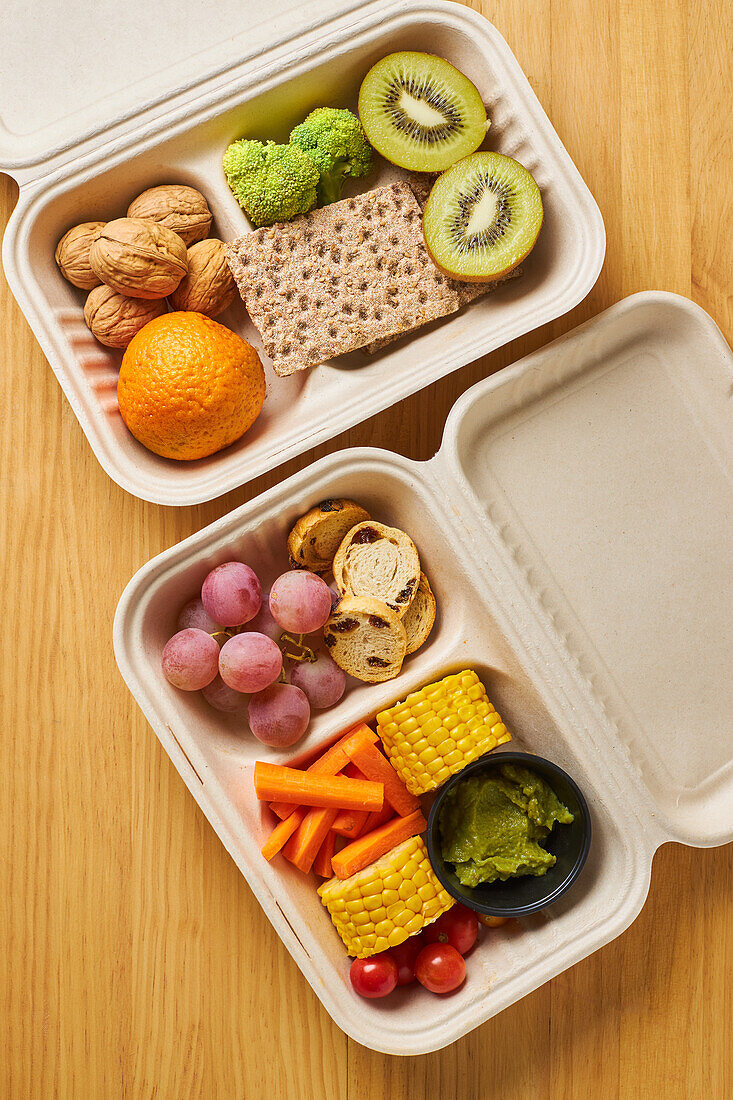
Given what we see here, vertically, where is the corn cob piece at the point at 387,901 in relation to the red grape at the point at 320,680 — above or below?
below

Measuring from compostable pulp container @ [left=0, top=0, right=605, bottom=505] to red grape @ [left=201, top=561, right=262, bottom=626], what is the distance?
11cm

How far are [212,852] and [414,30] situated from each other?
1.32m

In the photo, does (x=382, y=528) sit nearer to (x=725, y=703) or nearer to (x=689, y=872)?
(x=725, y=703)

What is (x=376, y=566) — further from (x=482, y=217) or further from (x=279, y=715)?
(x=482, y=217)

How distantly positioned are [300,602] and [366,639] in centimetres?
12

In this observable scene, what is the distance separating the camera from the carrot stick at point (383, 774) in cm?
108

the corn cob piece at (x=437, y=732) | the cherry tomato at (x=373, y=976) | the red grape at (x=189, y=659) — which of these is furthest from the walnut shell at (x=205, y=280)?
the cherry tomato at (x=373, y=976)

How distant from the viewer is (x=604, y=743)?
42.2 inches

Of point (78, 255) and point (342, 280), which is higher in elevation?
point (78, 255)

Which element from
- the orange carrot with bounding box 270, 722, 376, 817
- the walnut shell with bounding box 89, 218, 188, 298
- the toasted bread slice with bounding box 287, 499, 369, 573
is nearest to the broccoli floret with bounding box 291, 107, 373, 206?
the walnut shell with bounding box 89, 218, 188, 298

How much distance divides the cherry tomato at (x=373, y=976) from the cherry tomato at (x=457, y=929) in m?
0.09

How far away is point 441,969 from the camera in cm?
107

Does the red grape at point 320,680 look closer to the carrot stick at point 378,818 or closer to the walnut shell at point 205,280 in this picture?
the carrot stick at point 378,818

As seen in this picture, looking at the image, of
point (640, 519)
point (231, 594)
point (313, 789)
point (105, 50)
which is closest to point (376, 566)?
point (231, 594)
